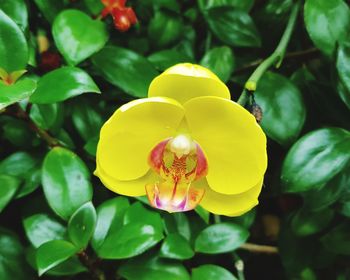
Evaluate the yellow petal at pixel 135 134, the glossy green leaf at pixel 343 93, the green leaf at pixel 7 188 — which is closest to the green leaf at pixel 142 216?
the yellow petal at pixel 135 134

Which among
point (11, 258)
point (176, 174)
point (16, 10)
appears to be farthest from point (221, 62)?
point (11, 258)

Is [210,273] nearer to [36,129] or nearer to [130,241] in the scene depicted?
[130,241]

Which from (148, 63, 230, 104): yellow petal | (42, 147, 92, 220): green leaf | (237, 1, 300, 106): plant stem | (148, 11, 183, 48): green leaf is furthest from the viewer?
(148, 11, 183, 48): green leaf

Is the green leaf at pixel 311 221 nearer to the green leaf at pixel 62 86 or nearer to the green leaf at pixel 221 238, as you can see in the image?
the green leaf at pixel 221 238

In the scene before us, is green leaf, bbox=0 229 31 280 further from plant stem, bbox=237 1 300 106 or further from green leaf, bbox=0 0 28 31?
plant stem, bbox=237 1 300 106

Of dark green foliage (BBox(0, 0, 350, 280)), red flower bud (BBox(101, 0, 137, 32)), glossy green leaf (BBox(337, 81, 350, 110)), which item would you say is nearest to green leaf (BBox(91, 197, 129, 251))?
dark green foliage (BBox(0, 0, 350, 280))

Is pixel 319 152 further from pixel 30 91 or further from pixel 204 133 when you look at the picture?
pixel 30 91
